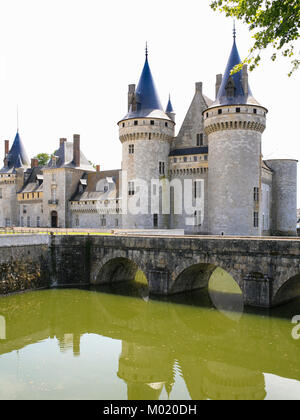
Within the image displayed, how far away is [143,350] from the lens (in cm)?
1217

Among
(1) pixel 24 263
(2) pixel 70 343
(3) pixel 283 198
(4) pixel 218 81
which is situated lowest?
(2) pixel 70 343

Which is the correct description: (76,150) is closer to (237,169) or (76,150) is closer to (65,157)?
(65,157)

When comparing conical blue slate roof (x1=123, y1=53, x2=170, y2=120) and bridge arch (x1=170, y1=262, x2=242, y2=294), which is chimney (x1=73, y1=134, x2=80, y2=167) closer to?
conical blue slate roof (x1=123, y1=53, x2=170, y2=120)

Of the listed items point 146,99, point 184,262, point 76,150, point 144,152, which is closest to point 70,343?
point 184,262

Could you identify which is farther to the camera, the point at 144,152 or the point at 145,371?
the point at 144,152

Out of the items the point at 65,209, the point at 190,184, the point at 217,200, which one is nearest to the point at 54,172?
the point at 65,209

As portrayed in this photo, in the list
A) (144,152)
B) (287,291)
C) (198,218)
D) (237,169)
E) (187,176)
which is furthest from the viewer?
(187,176)

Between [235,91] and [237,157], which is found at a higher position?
[235,91]

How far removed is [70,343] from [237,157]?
755 inches

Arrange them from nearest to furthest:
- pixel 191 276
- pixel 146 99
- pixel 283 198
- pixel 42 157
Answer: pixel 191 276
pixel 146 99
pixel 283 198
pixel 42 157

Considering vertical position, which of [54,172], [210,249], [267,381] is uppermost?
[54,172]

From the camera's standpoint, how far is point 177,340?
505 inches

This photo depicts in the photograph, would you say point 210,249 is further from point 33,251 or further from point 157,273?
point 33,251
